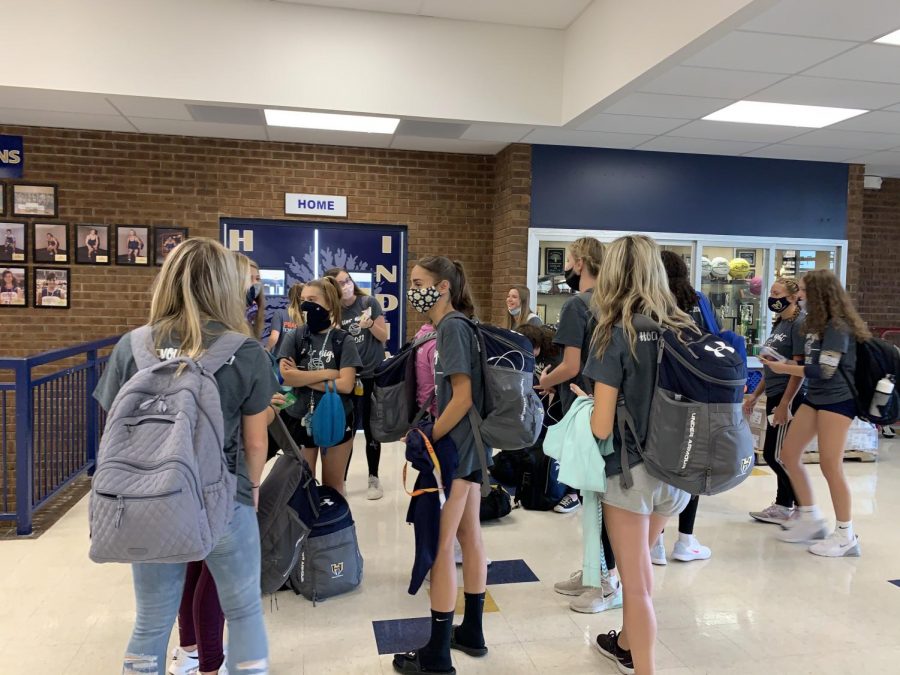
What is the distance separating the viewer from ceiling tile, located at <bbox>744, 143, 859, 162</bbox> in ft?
21.0

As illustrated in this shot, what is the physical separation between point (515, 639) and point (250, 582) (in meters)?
1.42

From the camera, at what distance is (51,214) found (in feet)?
20.9

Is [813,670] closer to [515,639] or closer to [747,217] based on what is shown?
[515,639]

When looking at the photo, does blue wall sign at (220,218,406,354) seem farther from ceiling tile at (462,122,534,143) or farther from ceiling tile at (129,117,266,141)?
ceiling tile at (462,122,534,143)

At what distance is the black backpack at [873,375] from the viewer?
3.47 m

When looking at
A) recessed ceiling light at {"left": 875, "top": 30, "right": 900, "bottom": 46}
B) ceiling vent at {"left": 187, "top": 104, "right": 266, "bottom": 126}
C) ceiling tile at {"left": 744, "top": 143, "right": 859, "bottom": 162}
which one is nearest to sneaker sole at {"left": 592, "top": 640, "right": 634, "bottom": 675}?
recessed ceiling light at {"left": 875, "top": 30, "right": 900, "bottom": 46}

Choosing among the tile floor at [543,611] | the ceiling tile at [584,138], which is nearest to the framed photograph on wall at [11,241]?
the tile floor at [543,611]

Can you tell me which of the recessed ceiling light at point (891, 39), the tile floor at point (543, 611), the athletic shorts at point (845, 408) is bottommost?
the tile floor at point (543, 611)

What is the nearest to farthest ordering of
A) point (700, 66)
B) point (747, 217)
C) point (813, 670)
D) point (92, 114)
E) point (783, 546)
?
point (813, 670)
point (783, 546)
point (700, 66)
point (92, 114)
point (747, 217)

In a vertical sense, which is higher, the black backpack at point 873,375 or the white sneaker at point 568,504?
the black backpack at point 873,375

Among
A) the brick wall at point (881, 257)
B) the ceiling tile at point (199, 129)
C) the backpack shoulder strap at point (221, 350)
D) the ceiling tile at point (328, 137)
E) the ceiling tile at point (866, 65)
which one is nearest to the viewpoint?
the backpack shoulder strap at point (221, 350)

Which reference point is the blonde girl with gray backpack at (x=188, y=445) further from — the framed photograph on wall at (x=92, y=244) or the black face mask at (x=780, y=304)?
the framed photograph on wall at (x=92, y=244)

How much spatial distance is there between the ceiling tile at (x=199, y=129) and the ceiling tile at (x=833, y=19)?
14.3ft

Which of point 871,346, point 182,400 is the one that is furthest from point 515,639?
point 871,346
